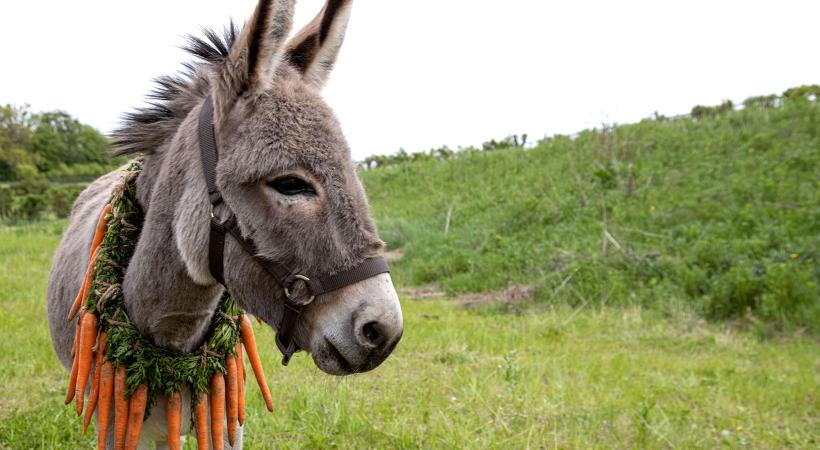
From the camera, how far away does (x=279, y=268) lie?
5.84 ft

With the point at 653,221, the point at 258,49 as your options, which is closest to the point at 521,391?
the point at 258,49

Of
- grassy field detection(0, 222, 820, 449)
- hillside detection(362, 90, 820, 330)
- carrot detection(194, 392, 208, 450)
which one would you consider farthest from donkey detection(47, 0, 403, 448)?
hillside detection(362, 90, 820, 330)

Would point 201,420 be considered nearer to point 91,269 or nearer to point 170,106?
point 91,269

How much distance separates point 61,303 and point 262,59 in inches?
76.9

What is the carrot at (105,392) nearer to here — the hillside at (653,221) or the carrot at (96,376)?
the carrot at (96,376)

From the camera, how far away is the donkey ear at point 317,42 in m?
2.22

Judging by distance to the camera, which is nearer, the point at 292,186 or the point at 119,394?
the point at 292,186

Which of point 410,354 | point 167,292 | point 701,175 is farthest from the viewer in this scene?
point 701,175

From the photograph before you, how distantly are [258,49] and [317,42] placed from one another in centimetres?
45

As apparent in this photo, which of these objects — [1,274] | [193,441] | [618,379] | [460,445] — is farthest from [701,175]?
[1,274]

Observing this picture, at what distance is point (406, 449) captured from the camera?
364cm

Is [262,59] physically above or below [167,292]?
above

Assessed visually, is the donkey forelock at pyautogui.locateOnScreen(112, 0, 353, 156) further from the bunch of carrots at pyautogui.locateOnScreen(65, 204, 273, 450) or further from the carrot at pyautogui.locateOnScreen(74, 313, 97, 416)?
the carrot at pyautogui.locateOnScreen(74, 313, 97, 416)

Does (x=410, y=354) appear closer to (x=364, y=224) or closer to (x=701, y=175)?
(x=364, y=224)
